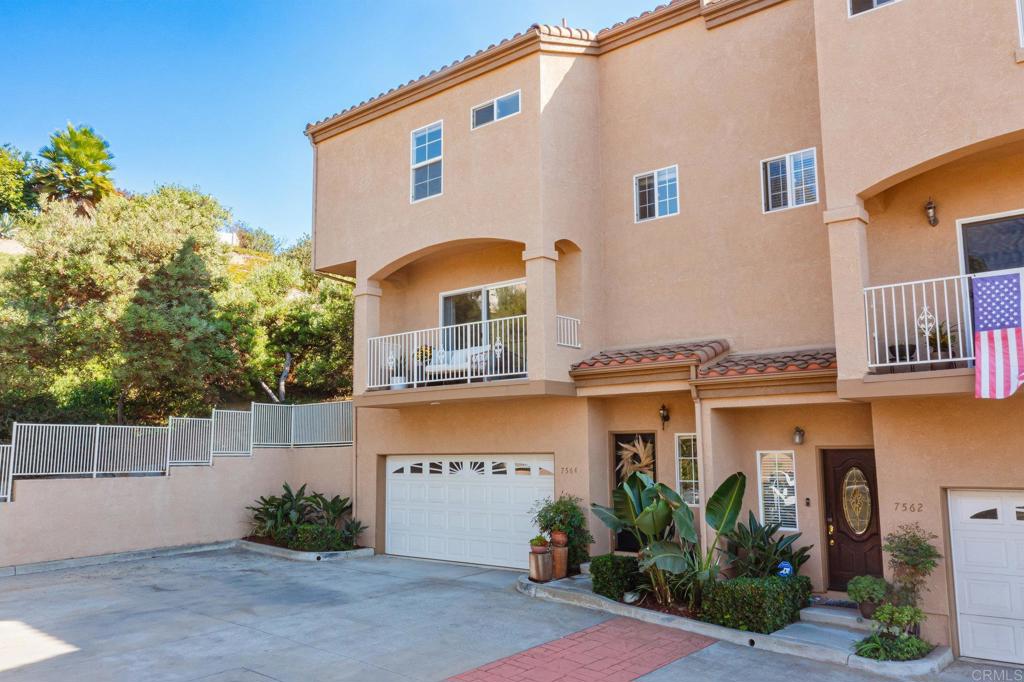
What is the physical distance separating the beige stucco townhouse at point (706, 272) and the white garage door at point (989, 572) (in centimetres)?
3

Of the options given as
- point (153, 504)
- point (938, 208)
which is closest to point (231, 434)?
point (153, 504)

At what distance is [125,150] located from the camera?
98.1 ft

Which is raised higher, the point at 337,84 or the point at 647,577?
the point at 337,84

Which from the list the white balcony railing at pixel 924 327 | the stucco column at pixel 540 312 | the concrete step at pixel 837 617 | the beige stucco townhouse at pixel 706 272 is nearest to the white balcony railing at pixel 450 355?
the beige stucco townhouse at pixel 706 272

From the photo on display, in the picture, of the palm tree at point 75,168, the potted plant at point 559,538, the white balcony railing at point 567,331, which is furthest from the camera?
the palm tree at point 75,168

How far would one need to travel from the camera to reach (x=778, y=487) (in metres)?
12.2

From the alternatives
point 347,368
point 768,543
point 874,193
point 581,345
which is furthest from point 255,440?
point 874,193

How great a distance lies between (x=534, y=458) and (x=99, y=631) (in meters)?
Result: 7.86

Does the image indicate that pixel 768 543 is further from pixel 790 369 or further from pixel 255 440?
pixel 255 440

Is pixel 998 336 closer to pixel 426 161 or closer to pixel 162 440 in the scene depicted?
pixel 426 161

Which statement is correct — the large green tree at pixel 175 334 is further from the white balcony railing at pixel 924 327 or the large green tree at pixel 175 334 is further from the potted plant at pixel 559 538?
the white balcony railing at pixel 924 327

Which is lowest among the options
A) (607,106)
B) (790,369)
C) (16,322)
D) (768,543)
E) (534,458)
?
(768,543)

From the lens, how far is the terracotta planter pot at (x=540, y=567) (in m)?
12.7

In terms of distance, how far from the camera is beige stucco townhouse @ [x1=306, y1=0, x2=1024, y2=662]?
978 centimetres
